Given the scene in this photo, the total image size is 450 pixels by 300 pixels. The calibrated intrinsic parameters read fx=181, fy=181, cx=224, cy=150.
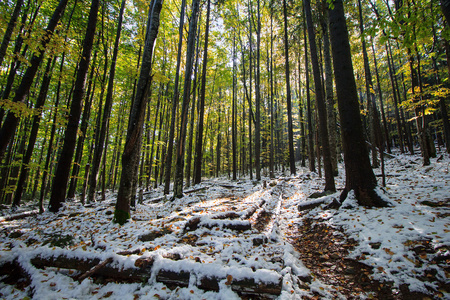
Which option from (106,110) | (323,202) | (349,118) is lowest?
(323,202)

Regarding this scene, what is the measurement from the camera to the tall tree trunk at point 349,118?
16.0ft

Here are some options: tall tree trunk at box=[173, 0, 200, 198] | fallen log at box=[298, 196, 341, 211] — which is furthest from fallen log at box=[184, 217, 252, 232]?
tall tree trunk at box=[173, 0, 200, 198]

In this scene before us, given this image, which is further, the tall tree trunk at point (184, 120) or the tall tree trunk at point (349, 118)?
the tall tree trunk at point (184, 120)

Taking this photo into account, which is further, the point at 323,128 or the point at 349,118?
the point at 323,128

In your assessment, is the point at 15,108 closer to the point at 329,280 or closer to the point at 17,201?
the point at 329,280

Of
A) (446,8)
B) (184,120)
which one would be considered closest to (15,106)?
(184,120)

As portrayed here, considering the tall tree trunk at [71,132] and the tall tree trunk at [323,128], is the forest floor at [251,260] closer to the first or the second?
the tall tree trunk at [323,128]

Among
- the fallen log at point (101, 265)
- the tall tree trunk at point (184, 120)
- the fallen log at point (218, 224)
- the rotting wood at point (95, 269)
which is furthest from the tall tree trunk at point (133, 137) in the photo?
the tall tree trunk at point (184, 120)

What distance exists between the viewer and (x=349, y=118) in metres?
5.25

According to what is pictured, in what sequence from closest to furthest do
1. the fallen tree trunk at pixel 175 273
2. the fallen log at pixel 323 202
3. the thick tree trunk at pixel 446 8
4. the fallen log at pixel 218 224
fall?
the fallen tree trunk at pixel 175 273
the thick tree trunk at pixel 446 8
the fallen log at pixel 218 224
the fallen log at pixel 323 202

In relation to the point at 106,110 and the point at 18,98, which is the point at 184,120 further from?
the point at 18,98

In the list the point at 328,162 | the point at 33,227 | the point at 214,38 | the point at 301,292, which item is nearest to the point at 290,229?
the point at 301,292

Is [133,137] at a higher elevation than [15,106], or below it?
below

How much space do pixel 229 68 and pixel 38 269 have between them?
21193 millimetres
